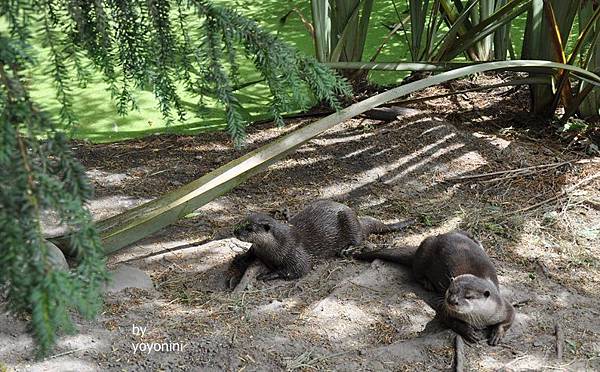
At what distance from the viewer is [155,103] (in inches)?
245

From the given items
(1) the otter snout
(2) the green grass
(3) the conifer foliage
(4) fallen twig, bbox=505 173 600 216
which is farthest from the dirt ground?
(3) the conifer foliage

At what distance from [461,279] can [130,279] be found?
5.15 feet

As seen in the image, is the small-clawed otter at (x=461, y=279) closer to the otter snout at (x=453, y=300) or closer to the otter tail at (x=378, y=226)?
the otter snout at (x=453, y=300)

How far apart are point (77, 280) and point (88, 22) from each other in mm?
880

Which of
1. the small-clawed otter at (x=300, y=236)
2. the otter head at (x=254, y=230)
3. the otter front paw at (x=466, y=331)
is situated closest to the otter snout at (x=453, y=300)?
the otter front paw at (x=466, y=331)

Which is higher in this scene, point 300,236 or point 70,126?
point 70,126

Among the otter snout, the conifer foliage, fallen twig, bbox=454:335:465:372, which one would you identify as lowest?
fallen twig, bbox=454:335:465:372

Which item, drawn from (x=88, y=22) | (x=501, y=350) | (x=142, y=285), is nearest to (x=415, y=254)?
(x=501, y=350)

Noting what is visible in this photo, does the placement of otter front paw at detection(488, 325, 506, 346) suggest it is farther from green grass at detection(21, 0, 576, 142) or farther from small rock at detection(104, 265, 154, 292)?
green grass at detection(21, 0, 576, 142)

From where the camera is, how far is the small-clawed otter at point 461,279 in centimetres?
311

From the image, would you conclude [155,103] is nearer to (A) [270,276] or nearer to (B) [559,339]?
(A) [270,276]

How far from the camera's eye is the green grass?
19.0ft

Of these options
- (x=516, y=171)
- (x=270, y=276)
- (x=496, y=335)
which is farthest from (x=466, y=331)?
(x=516, y=171)

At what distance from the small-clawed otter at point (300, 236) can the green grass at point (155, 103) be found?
144 cm
